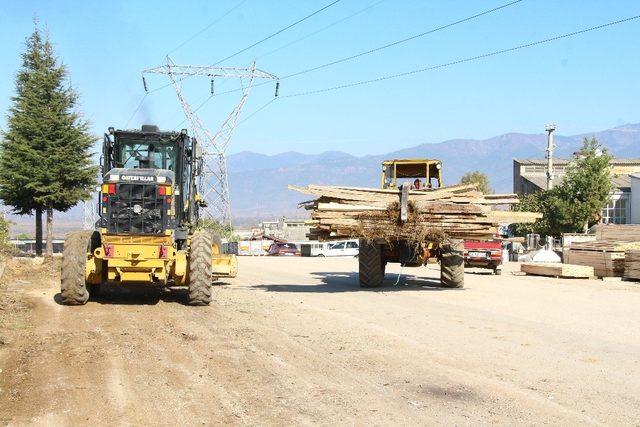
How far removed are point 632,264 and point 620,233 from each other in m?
4.56

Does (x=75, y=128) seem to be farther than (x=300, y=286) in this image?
Yes

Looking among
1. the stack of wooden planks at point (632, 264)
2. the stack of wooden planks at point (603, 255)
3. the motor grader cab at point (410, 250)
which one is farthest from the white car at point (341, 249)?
the motor grader cab at point (410, 250)

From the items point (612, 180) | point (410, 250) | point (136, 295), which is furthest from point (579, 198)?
point (136, 295)

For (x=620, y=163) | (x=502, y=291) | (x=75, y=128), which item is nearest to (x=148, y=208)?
(x=502, y=291)

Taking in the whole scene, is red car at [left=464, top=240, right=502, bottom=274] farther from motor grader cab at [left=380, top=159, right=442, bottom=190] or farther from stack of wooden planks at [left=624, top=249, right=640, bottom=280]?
motor grader cab at [left=380, top=159, right=442, bottom=190]

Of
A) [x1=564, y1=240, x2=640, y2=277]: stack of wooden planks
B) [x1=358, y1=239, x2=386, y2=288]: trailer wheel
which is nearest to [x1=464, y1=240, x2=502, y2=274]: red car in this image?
[x1=564, y1=240, x2=640, y2=277]: stack of wooden planks

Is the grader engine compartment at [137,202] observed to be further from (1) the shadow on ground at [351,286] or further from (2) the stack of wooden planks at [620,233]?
(2) the stack of wooden planks at [620,233]

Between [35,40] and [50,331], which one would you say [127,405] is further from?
[35,40]

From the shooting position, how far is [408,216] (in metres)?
17.1

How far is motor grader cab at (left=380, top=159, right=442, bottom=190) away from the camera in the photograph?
21.5 meters

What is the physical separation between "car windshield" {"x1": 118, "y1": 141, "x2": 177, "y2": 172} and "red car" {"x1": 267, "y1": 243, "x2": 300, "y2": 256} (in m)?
51.1

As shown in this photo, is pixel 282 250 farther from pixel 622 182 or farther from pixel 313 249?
pixel 622 182

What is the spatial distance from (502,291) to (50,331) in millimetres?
12879

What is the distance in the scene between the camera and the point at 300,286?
21.6 meters
